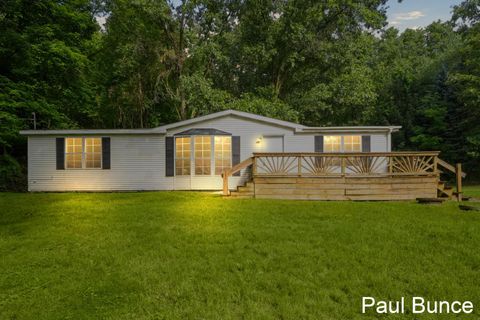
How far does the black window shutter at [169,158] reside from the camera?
44.1 ft

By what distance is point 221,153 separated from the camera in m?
13.4

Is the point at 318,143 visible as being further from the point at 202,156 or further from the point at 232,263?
the point at 232,263

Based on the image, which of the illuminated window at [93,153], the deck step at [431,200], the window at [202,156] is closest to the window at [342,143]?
the deck step at [431,200]

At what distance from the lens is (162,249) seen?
541cm

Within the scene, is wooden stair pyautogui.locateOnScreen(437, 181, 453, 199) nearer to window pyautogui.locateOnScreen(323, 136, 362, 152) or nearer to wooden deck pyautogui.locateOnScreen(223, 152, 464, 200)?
wooden deck pyautogui.locateOnScreen(223, 152, 464, 200)

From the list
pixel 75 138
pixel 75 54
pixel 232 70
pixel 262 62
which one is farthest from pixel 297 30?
pixel 75 138

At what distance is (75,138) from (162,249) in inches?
399

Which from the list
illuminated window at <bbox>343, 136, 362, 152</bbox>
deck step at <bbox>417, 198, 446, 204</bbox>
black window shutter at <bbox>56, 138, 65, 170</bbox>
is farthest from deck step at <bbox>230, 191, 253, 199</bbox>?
black window shutter at <bbox>56, 138, 65, 170</bbox>

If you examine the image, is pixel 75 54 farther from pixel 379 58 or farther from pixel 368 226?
pixel 379 58

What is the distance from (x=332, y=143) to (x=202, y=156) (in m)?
5.35

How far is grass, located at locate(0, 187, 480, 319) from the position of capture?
3.68 m

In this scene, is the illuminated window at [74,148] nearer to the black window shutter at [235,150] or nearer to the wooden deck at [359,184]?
the black window shutter at [235,150]

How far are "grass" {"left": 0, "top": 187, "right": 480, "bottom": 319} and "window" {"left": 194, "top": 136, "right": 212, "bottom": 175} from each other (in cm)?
532

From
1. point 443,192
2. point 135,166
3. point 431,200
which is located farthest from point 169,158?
point 443,192
